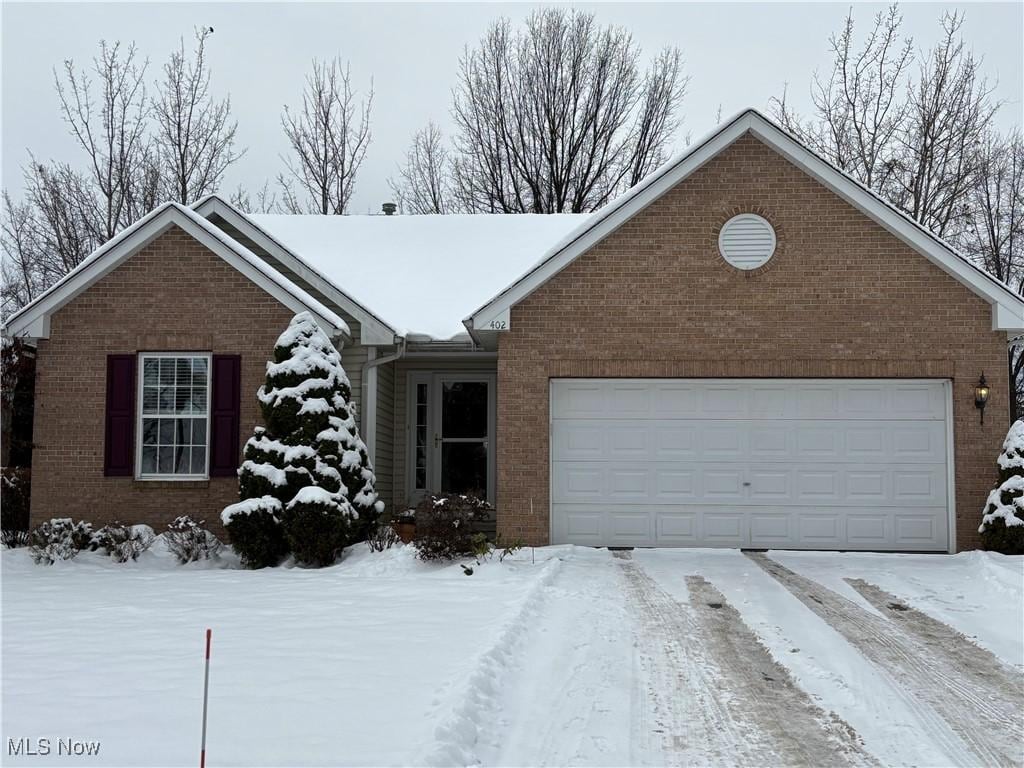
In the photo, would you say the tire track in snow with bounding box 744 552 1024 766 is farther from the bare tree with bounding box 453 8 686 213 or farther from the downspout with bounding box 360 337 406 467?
the bare tree with bounding box 453 8 686 213

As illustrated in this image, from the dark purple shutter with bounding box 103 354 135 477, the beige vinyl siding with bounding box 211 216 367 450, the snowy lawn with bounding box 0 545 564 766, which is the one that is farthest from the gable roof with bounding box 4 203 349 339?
the snowy lawn with bounding box 0 545 564 766

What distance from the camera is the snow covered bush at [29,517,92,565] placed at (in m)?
Result: 11.9

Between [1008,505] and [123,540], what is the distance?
447 inches

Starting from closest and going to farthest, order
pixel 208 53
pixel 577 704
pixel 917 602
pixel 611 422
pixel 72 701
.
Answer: pixel 72 701, pixel 577 704, pixel 917 602, pixel 611 422, pixel 208 53

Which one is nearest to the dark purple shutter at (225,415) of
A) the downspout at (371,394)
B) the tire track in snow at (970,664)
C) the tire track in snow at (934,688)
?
the downspout at (371,394)

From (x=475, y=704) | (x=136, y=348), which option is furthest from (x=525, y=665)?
(x=136, y=348)

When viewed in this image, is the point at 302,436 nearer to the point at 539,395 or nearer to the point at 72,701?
the point at 539,395

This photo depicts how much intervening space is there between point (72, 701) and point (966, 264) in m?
11.6

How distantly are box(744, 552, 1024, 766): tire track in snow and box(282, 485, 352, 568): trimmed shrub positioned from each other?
543 centimetres

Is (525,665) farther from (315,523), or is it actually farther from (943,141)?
(943,141)

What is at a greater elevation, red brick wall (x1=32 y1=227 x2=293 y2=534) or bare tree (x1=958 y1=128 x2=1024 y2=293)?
bare tree (x1=958 y1=128 x2=1024 y2=293)

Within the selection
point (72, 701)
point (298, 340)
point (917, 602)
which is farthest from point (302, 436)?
point (917, 602)

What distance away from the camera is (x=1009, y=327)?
12289 mm

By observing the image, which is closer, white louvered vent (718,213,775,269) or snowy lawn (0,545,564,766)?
snowy lawn (0,545,564,766)
